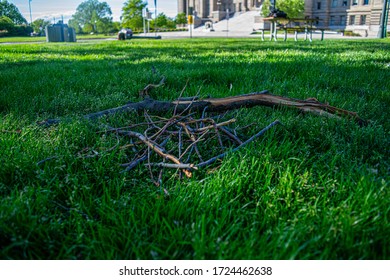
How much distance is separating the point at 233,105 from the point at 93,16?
85.4 metres

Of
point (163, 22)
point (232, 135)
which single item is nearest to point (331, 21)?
point (163, 22)

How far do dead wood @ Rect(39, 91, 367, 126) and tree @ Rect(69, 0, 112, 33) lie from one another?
79964 millimetres

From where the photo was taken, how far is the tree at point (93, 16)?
7806 centimetres

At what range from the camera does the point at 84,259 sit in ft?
4.22

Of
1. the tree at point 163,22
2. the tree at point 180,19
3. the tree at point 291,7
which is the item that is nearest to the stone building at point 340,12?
the tree at point 291,7

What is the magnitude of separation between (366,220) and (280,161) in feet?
2.04

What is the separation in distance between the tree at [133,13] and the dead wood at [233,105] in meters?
74.2

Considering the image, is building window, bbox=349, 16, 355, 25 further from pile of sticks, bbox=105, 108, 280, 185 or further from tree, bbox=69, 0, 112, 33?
pile of sticks, bbox=105, 108, 280, 185

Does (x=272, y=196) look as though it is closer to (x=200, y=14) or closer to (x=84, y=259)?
(x=84, y=259)

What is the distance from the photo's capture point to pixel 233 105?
291 centimetres

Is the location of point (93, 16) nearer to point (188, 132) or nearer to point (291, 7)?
point (291, 7)

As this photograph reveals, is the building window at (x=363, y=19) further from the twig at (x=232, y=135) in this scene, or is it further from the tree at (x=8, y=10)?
the twig at (x=232, y=135)

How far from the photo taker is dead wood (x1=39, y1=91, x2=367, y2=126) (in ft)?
9.23

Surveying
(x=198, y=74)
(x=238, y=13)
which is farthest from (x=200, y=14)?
(x=198, y=74)
